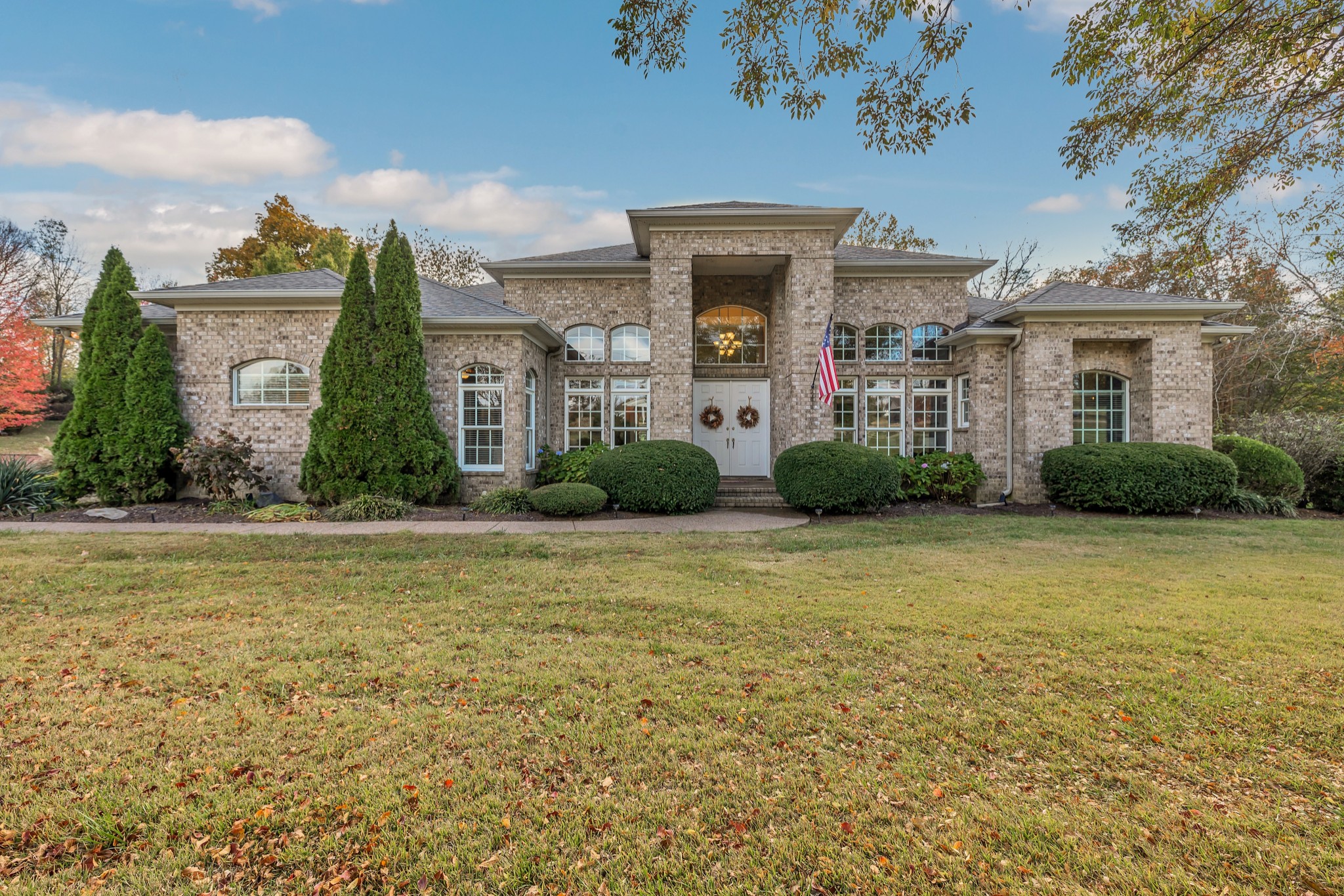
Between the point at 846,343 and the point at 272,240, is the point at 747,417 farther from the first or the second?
the point at 272,240

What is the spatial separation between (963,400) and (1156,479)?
396 cm

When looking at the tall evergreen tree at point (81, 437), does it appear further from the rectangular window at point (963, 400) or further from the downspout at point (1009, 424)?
the downspout at point (1009, 424)

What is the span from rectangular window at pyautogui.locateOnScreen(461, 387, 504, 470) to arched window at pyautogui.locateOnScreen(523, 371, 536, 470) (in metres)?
0.47

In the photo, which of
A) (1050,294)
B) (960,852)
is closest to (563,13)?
(960,852)

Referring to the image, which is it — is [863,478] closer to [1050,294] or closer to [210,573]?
[1050,294]

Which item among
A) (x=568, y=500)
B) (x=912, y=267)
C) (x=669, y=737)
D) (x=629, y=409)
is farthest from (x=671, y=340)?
(x=669, y=737)

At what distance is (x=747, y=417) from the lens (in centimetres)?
1450

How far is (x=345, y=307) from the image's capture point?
10984mm

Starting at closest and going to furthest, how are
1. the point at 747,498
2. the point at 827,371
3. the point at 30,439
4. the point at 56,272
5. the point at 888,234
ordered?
the point at 827,371
the point at 747,498
the point at 30,439
the point at 888,234
the point at 56,272

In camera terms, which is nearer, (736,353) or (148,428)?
(148,428)

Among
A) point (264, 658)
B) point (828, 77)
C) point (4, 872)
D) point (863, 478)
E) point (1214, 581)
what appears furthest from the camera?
point (863, 478)

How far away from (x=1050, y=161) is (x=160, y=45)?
44.1 feet

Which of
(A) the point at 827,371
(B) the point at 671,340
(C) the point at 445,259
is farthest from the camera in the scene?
(C) the point at 445,259

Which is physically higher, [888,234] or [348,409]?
[888,234]
